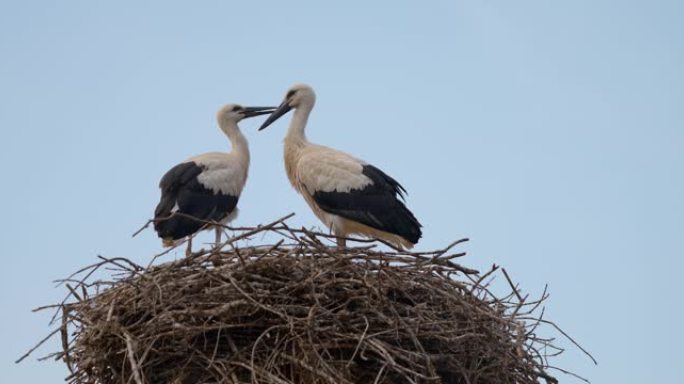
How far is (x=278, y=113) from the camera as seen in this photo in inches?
396

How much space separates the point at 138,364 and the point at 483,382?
1.93 meters

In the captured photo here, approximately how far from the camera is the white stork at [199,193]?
9016mm

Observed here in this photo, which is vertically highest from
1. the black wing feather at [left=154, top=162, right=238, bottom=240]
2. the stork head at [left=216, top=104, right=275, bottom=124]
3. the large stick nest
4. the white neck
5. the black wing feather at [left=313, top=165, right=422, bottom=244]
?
the stork head at [left=216, top=104, right=275, bottom=124]

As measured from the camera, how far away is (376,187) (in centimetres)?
912

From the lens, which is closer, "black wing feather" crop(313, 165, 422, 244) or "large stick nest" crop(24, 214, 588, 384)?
"large stick nest" crop(24, 214, 588, 384)

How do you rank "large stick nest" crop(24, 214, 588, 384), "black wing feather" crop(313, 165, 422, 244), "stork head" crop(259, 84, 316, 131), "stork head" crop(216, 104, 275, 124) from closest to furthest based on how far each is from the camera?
1. "large stick nest" crop(24, 214, 588, 384)
2. "black wing feather" crop(313, 165, 422, 244)
3. "stork head" crop(259, 84, 316, 131)
4. "stork head" crop(216, 104, 275, 124)

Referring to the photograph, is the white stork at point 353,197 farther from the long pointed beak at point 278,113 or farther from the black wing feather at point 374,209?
the long pointed beak at point 278,113

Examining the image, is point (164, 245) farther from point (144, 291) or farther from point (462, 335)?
point (462, 335)

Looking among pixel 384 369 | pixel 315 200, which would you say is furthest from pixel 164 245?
pixel 384 369

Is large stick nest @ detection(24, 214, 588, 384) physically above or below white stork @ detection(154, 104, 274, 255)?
below

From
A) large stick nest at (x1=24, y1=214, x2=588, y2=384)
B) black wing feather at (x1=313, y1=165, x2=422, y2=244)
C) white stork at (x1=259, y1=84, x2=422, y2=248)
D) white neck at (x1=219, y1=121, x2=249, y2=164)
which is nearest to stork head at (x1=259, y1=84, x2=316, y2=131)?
white neck at (x1=219, y1=121, x2=249, y2=164)

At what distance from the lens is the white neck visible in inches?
397

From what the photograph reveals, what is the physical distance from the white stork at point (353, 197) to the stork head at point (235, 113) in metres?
1.13

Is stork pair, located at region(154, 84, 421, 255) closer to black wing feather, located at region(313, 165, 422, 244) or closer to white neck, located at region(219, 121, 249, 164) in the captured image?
black wing feather, located at region(313, 165, 422, 244)
